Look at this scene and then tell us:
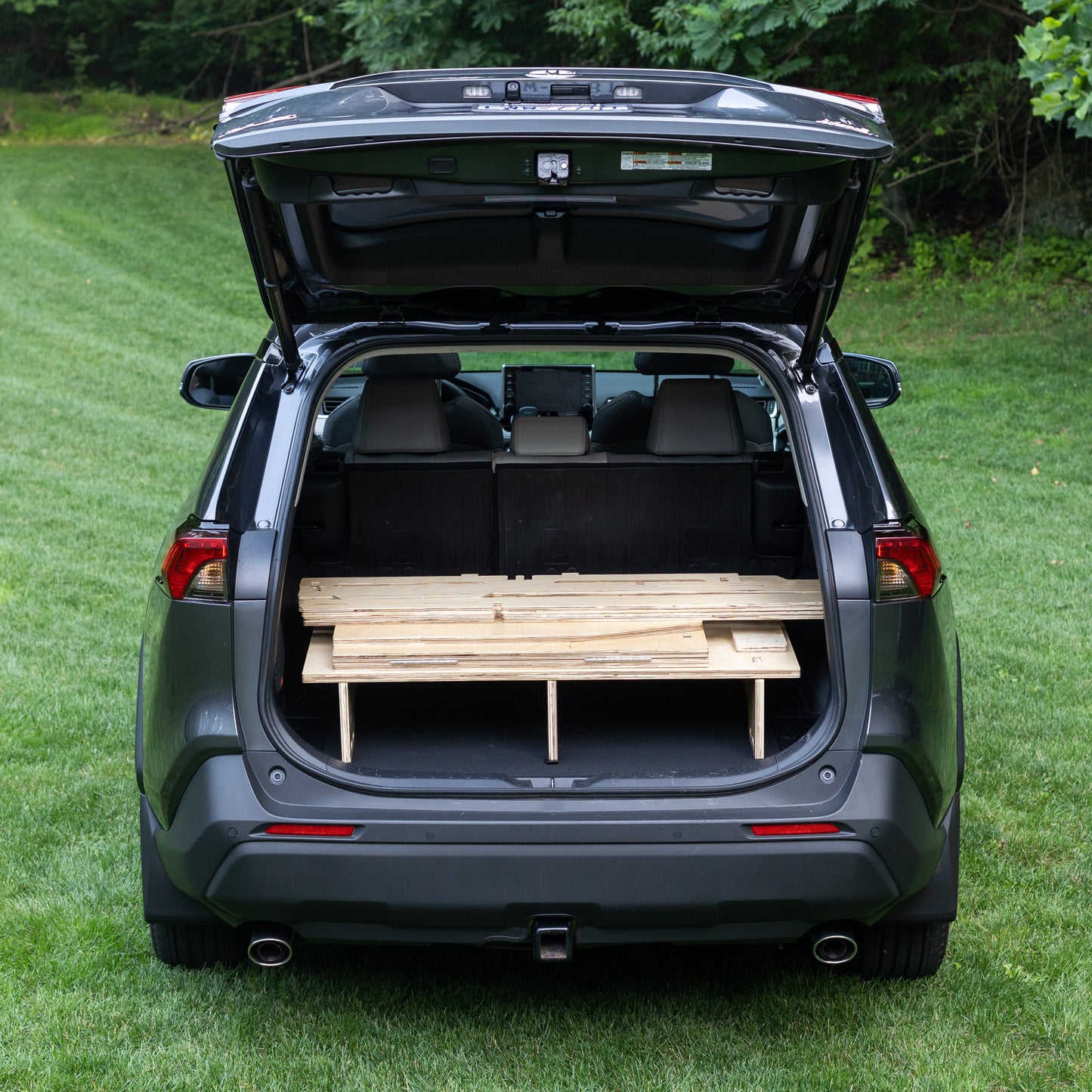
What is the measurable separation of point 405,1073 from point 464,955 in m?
0.55

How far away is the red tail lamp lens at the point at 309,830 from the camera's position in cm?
251

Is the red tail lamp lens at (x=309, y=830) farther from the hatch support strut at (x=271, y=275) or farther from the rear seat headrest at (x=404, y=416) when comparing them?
the rear seat headrest at (x=404, y=416)

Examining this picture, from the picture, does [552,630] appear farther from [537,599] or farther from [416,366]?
[416,366]

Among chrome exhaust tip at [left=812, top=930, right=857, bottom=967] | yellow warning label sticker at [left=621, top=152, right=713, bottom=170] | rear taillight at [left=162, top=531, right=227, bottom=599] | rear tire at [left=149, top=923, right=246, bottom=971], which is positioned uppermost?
yellow warning label sticker at [left=621, top=152, right=713, bottom=170]

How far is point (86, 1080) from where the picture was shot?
2.68 metres

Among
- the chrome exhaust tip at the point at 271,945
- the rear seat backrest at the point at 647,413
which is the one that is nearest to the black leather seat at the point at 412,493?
the rear seat backrest at the point at 647,413

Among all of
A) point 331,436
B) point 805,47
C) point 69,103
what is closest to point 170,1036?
point 331,436

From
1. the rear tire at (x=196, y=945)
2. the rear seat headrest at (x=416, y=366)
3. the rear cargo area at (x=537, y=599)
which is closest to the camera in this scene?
the rear cargo area at (x=537, y=599)

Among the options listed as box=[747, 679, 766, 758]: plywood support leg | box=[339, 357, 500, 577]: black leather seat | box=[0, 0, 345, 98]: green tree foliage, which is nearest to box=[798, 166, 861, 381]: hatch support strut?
box=[747, 679, 766, 758]: plywood support leg

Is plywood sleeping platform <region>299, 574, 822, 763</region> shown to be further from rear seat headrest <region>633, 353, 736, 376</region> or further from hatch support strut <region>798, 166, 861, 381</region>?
rear seat headrest <region>633, 353, 736, 376</region>

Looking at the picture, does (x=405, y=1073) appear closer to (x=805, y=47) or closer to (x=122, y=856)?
(x=122, y=856)

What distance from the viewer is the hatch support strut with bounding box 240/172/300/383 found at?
8.50ft

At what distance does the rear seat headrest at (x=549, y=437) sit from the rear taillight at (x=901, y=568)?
132 centimetres

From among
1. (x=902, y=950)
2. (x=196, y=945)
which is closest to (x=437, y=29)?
(x=196, y=945)
